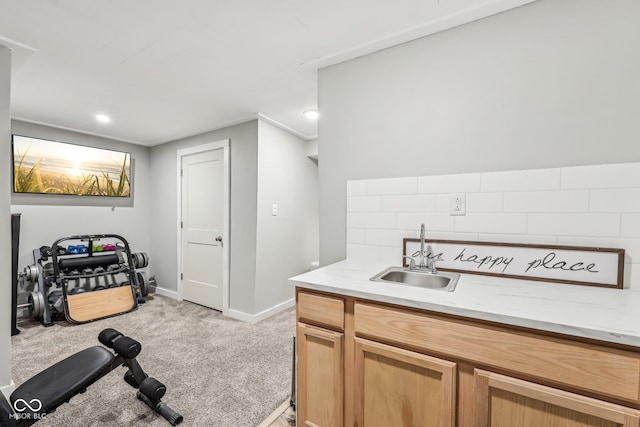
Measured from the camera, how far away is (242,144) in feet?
10.4

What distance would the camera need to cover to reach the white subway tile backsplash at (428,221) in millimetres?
1603

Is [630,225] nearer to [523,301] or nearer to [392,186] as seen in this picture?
[523,301]

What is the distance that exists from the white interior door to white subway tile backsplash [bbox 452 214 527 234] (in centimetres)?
266

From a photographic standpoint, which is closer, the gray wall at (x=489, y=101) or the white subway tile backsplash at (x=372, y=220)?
the gray wall at (x=489, y=101)

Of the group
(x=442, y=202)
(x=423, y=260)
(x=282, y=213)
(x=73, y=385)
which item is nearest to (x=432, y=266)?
(x=423, y=260)

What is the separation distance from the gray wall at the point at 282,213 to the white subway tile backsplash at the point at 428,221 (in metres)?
1.79

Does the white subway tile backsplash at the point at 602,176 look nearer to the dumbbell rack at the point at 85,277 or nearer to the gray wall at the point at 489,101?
the gray wall at the point at 489,101

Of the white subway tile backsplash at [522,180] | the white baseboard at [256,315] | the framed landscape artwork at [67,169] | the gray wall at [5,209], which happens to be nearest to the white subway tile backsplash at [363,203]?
the white subway tile backsplash at [522,180]

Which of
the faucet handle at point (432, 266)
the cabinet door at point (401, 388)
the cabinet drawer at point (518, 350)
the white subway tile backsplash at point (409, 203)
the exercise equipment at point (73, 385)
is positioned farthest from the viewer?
the white subway tile backsplash at point (409, 203)

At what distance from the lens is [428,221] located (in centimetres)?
166

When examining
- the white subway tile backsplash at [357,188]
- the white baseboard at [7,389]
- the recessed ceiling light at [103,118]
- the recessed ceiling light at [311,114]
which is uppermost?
the recessed ceiling light at [311,114]

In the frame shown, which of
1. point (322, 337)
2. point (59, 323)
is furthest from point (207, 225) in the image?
point (322, 337)

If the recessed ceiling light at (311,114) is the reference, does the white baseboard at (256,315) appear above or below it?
below

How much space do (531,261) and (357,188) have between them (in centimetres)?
104
